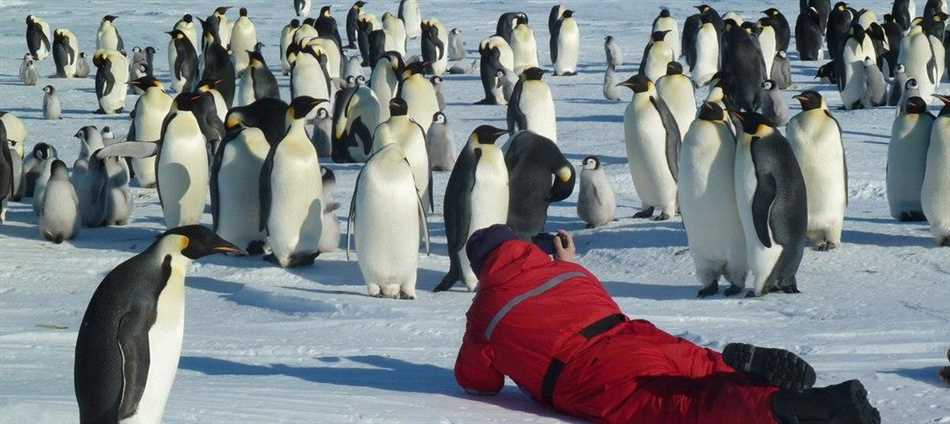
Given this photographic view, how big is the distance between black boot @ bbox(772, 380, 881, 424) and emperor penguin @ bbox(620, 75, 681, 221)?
580cm

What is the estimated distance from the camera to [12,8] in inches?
1427

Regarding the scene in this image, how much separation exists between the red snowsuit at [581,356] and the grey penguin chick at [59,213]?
5529 mm

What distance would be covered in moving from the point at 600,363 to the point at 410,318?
2642 millimetres

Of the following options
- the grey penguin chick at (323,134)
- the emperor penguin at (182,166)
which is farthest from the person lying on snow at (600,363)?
the grey penguin chick at (323,134)

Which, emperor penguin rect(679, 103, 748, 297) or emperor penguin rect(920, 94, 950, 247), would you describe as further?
emperor penguin rect(920, 94, 950, 247)

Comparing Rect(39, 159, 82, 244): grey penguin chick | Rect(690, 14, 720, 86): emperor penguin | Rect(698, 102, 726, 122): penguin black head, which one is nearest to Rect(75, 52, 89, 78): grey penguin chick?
Rect(690, 14, 720, 86): emperor penguin

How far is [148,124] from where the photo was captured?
1170cm

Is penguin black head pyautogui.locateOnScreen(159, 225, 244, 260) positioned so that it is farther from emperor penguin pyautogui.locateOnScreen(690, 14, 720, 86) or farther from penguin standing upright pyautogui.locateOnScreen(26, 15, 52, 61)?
penguin standing upright pyautogui.locateOnScreen(26, 15, 52, 61)

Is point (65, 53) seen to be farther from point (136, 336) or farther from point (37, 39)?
point (136, 336)

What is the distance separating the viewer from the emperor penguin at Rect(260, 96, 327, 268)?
8.16m

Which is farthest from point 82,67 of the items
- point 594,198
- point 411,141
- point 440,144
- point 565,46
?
point 594,198

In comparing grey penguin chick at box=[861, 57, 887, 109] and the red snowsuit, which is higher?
the red snowsuit

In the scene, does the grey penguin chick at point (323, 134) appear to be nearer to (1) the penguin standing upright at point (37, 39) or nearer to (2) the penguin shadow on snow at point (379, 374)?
(2) the penguin shadow on snow at point (379, 374)

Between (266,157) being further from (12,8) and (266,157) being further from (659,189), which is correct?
(12,8)
